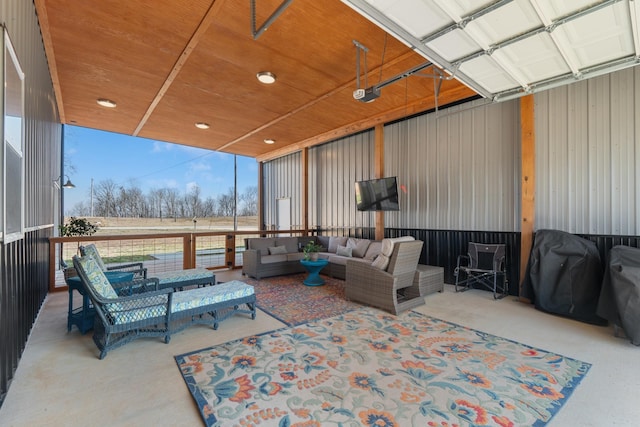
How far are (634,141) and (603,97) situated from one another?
71 cm

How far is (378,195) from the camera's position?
5871 millimetres

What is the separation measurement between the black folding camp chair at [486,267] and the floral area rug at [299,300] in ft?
6.96

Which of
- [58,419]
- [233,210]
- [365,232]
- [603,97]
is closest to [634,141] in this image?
[603,97]

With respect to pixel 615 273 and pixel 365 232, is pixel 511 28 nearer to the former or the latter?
pixel 615 273

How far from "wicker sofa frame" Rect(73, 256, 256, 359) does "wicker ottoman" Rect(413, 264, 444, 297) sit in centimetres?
268

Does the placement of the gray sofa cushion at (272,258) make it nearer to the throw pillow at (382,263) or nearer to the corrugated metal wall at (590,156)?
A: the throw pillow at (382,263)

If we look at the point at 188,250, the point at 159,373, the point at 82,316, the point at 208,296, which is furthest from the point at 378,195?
the point at 82,316

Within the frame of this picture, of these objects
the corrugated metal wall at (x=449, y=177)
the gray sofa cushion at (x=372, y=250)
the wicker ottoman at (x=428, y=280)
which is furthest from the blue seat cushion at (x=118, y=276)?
the corrugated metal wall at (x=449, y=177)

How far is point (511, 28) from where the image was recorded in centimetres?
226

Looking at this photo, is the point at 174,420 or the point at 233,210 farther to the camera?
the point at 233,210

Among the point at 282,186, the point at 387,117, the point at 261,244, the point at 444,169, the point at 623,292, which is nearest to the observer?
the point at 623,292

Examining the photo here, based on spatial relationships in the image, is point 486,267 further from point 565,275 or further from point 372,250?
point 372,250

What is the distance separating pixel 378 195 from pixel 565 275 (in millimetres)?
3240

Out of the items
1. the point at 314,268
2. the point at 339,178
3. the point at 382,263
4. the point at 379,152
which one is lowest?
the point at 314,268
